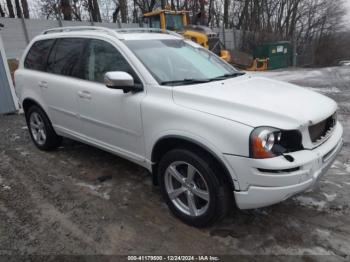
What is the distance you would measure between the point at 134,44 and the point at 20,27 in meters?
18.3

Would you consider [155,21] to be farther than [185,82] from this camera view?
Yes

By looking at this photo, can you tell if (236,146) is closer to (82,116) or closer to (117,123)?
(117,123)

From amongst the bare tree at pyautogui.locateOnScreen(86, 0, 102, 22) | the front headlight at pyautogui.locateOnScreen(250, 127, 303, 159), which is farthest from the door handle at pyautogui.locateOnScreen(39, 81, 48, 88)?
the bare tree at pyautogui.locateOnScreen(86, 0, 102, 22)

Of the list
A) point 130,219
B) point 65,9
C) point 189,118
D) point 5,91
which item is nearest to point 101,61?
point 189,118

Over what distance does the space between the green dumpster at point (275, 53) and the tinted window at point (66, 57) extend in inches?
755

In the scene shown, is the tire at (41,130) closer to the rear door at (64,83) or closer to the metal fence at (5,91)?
the rear door at (64,83)

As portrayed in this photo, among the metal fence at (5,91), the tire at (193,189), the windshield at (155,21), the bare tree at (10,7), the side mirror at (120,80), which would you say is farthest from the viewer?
the bare tree at (10,7)

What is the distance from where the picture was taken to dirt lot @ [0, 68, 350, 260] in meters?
3.01

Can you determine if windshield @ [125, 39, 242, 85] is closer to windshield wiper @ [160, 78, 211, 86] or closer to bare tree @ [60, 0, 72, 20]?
windshield wiper @ [160, 78, 211, 86]

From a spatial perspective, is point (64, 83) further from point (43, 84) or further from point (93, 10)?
point (93, 10)

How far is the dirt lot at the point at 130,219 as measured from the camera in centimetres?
301

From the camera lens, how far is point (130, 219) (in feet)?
11.3

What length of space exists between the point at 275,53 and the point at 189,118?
2106 cm

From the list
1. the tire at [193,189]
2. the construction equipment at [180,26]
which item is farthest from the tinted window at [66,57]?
the construction equipment at [180,26]
